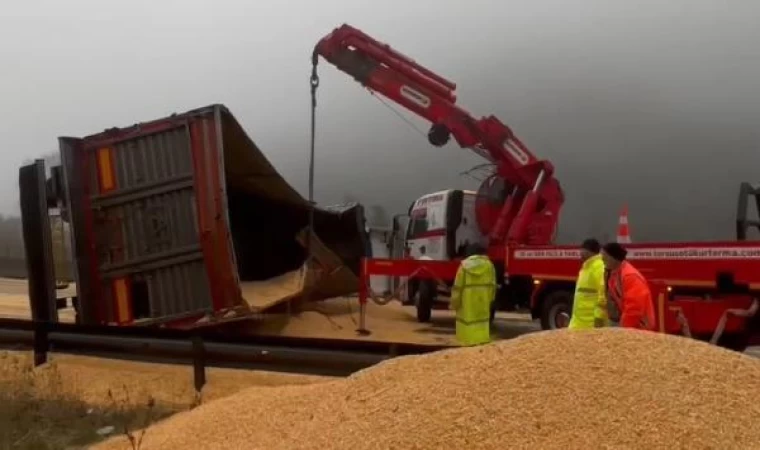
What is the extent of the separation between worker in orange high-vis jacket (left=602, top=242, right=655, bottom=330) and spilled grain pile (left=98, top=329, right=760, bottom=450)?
46.8 inches

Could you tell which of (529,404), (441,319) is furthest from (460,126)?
(529,404)

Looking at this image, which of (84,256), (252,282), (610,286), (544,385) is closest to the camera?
(544,385)

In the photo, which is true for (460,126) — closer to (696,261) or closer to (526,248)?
(526,248)

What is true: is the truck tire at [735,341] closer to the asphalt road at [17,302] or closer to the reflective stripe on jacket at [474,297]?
the reflective stripe on jacket at [474,297]

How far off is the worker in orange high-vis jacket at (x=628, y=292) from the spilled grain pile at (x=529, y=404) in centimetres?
119

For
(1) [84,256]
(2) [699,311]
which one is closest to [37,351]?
(1) [84,256]

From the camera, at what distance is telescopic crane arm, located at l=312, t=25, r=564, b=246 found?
46.6ft

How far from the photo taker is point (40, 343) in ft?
25.3

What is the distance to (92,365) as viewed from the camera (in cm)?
757

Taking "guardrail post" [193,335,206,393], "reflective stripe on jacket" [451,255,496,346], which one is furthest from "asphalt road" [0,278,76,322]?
"reflective stripe on jacket" [451,255,496,346]

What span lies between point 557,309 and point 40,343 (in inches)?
274

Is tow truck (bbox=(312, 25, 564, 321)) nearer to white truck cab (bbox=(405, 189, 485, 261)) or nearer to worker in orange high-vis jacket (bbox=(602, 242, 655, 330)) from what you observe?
white truck cab (bbox=(405, 189, 485, 261))

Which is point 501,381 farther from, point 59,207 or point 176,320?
point 59,207

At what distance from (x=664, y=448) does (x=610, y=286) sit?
2.79m
